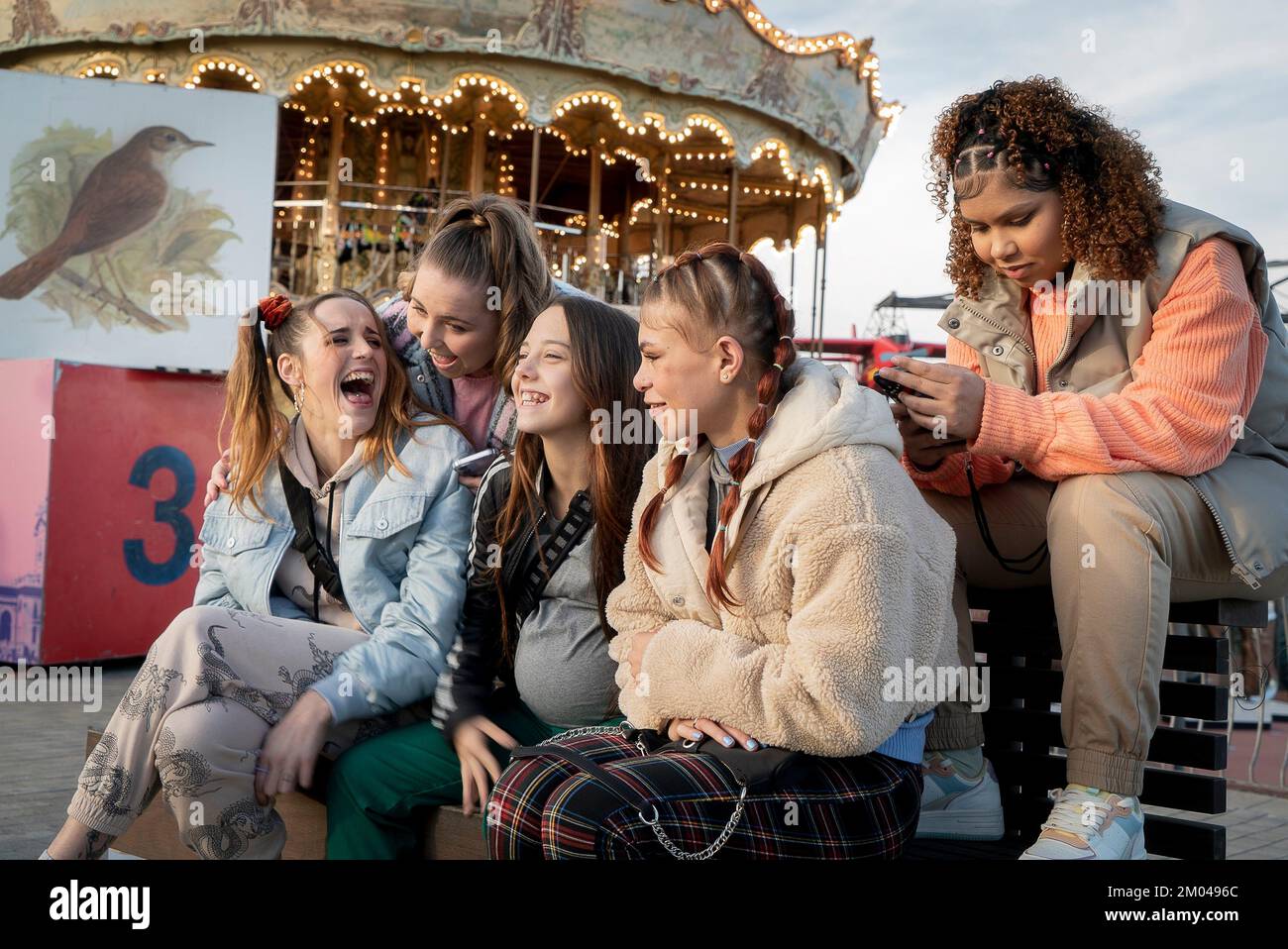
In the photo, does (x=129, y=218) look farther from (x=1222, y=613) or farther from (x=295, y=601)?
(x=1222, y=613)

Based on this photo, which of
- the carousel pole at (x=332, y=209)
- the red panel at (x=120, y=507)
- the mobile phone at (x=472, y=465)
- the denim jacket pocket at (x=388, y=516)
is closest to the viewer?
the denim jacket pocket at (x=388, y=516)

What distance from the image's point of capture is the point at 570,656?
278 cm

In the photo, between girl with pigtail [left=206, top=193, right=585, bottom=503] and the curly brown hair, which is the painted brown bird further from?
the curly brown hair

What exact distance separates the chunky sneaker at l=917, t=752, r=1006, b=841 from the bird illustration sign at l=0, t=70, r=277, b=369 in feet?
24.7

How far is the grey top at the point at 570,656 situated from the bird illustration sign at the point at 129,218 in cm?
689

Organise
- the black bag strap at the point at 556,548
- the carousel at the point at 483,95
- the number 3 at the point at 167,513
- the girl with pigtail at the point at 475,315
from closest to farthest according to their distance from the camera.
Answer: the black bag strap at the point at 556,548
the girl with pigtail at the point at 475,315
the number 3 at the point at 167,513
the carousel at the point at 483,95

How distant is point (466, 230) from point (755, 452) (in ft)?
4.81

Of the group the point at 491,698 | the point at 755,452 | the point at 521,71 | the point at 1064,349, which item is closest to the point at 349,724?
the point at 491,698

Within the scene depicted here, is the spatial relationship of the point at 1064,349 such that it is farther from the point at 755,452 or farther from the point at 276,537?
the point at 276,537

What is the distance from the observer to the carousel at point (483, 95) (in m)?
14.2

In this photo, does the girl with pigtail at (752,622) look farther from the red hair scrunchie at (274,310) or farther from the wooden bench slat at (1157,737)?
the red hair scrunchie at (274,310)

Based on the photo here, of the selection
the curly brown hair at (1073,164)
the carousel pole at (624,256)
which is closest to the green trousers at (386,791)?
the curly brown hair at (1073,164)

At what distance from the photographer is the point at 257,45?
1439 centimetres
